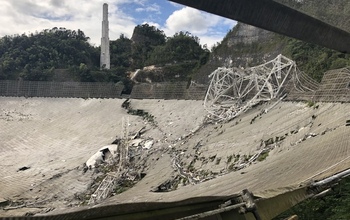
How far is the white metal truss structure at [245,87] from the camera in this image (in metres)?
14.1

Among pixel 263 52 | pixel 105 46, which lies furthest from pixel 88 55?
pixel 263 52

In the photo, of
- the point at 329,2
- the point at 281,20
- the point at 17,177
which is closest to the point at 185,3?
the point at 281,20

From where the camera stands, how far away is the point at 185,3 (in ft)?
6.78

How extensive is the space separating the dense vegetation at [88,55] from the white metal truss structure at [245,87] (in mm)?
12852

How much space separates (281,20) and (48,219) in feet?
7.58

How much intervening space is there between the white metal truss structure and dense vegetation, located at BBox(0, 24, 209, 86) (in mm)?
12852

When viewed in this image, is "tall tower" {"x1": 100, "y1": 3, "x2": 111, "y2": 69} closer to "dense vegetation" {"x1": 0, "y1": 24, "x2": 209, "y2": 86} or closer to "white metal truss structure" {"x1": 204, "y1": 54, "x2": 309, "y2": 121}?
"dense vegetation" {"x1": 0, "y1": 24, "x2": 209, "y2": 86}

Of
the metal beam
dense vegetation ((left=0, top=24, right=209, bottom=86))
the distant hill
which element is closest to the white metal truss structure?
the distant hill

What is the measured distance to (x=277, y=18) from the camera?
9.55 ft

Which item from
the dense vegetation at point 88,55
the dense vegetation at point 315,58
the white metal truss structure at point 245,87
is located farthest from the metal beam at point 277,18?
the dense vegetation at point 88,55

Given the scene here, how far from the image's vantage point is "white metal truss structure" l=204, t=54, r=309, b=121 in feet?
Result: 46.2

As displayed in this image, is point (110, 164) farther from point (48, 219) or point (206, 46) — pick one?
point (206, 46)

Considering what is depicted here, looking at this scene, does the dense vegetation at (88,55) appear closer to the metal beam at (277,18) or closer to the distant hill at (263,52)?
the distant hill at (263,52)

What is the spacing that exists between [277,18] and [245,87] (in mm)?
13061
